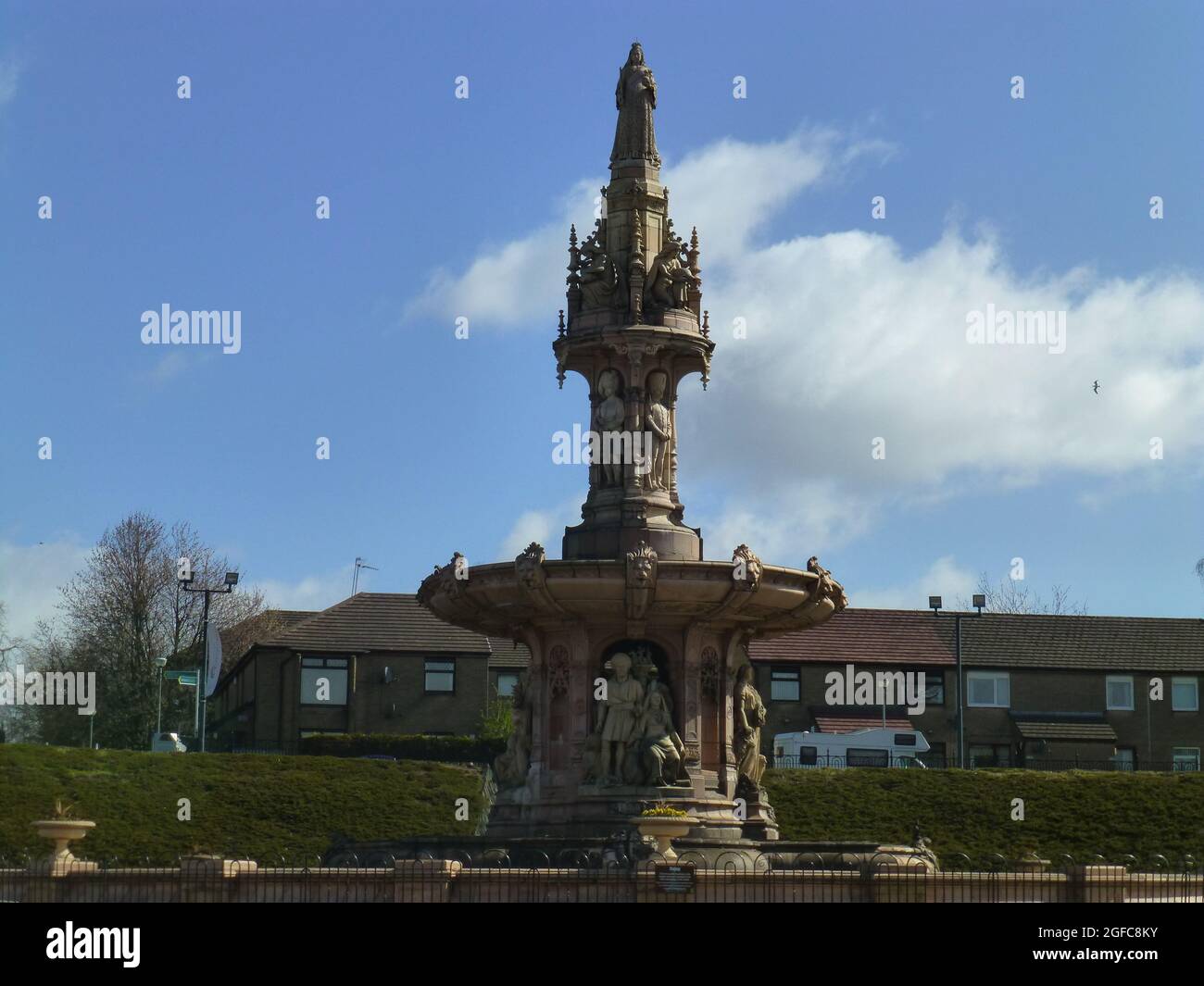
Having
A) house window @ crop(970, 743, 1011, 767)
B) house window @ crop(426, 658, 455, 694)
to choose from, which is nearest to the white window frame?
house window @ crop(970, 743, 1011, 767)

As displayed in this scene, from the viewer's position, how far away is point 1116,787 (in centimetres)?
6059

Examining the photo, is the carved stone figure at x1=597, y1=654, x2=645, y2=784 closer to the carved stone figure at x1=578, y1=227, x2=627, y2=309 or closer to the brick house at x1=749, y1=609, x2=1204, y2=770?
the carved stone figure at x1=578, y1=227, x2=627, y2=309

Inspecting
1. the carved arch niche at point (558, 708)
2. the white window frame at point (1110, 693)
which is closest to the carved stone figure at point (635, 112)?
the carved arch niche at point (558, 708)

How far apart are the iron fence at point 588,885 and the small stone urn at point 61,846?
14.1 inches

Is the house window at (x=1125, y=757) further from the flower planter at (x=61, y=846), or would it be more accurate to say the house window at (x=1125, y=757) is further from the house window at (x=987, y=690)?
the flower planter at (x=61, y=846)

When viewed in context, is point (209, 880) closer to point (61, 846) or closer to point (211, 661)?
point (61, 846)

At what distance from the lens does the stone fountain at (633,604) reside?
32.0 metres

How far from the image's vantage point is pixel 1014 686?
77.6m

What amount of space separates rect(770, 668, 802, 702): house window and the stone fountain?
4065 centimetres

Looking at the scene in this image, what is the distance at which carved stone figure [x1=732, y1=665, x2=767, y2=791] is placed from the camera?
33.8 m

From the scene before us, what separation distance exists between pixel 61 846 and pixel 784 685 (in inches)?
1939

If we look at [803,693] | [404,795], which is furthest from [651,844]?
[803,693]
